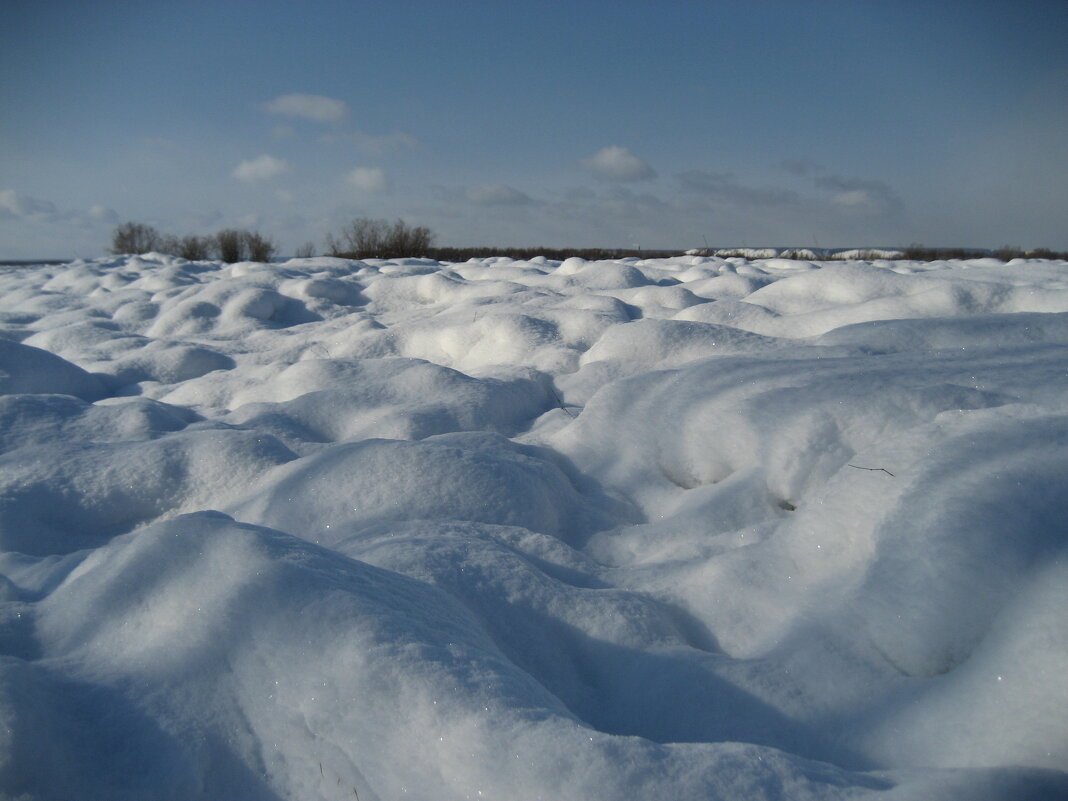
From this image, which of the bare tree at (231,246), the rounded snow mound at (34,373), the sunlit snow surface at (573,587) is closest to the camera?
the sunlit snow surface at (573,587)

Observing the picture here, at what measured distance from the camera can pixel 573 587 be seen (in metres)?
1.33

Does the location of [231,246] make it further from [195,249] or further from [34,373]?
[34,373]

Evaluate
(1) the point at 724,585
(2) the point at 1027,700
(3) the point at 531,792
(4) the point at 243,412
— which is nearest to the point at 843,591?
(1) the point at 724,585

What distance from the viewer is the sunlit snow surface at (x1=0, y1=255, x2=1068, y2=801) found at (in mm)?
795

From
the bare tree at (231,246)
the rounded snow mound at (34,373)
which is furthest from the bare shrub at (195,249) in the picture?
the rounded snow mound at (34,373)

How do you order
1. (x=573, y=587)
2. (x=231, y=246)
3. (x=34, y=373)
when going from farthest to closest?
(x=231, y=246) < (x=34, y=373) < (x=573, y=587)

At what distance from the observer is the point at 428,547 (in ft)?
4.42

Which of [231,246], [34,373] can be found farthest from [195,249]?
[34,373]

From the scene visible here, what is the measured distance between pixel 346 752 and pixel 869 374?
167cm

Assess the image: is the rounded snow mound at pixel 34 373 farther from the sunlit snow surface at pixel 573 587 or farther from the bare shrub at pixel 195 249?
the bare shrub at pixel 195 249

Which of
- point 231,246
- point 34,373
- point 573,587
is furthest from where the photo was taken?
point 231,246

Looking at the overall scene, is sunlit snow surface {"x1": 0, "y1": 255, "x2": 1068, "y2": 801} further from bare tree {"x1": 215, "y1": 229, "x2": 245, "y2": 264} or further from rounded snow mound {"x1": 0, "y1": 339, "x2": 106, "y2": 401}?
bare tree {"x1": 215, "y1": 229, "x2": 245, "y2": 264}

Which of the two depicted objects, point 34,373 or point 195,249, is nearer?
point 34,373

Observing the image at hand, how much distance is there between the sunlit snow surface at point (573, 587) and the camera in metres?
0.79
